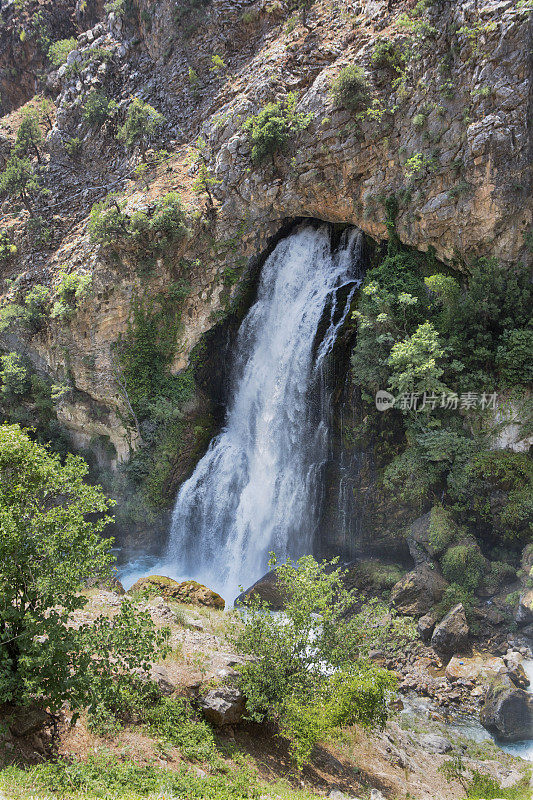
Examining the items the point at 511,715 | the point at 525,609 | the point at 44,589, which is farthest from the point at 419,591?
the point at 44,589

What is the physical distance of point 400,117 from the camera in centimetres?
1606

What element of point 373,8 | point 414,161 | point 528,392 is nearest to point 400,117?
point 414,161

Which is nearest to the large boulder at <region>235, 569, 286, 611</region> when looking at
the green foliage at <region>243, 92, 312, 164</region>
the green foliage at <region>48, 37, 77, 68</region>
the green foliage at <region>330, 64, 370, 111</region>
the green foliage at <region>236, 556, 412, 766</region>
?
the green foliage at <region>236, 556, 412, 766</region>

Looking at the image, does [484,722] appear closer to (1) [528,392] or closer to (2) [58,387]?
(1) [528,392]

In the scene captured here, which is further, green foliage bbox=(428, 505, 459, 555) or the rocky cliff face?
green foliage bbox=(428, 505, 459, 555)

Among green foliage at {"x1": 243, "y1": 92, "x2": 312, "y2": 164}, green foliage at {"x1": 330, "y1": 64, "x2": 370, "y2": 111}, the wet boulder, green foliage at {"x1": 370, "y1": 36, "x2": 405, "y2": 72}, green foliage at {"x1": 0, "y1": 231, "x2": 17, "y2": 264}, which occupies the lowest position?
the wet boulder

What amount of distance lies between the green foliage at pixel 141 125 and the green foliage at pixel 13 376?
37.4ft

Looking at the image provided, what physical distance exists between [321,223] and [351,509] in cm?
1186

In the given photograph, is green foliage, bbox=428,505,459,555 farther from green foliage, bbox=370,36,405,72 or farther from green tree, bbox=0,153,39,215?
green tree, bbox=0,153,39,215

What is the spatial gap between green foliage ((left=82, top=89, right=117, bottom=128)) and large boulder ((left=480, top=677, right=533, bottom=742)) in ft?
91.7

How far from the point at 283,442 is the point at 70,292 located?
1106cm

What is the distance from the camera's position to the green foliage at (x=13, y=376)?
21.6m

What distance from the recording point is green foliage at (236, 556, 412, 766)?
7.81 meters

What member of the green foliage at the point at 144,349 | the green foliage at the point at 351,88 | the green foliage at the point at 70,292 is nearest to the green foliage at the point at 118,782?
the green foliage at the point at 144,349
